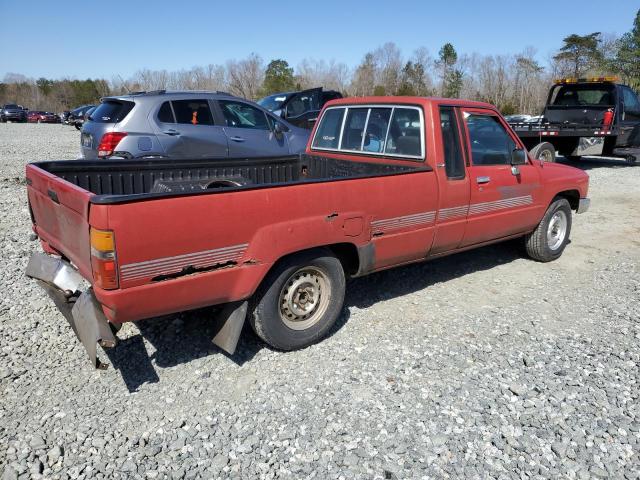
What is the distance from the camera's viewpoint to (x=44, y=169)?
385 cm

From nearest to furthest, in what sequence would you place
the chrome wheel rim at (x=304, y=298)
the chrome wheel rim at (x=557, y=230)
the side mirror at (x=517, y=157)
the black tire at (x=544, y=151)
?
the chrome wheel rim at (x=304, y=298), the side mirror at (x=517, y=157), the chrome wheel rim at (x=557, y=230), the black tire at (x=544, y=151)

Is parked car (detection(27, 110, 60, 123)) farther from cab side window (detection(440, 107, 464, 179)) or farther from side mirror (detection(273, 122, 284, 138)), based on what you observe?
cab side window (detection(440, 107, 464, 179))

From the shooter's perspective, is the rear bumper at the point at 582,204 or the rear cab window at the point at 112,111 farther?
the rear cab window at the point at 112,111

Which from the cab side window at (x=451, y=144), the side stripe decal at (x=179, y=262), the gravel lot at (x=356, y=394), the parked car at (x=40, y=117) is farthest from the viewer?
the parked car at (x=40, y=117)

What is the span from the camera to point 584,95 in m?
Result: 13.5

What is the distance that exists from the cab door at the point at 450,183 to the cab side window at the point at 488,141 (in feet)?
0.70

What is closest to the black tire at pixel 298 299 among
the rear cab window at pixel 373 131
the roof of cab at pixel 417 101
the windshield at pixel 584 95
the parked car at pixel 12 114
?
the rear cab window at pixel 373 131

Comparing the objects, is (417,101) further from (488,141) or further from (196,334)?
(196,334)

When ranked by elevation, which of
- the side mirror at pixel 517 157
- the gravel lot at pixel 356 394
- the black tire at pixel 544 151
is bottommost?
the gravel lot at pixel 356 394

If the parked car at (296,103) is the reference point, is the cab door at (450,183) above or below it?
below

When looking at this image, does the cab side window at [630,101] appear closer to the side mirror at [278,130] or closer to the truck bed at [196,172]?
the side mirror at [278,130]

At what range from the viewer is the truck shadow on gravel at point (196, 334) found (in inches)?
139

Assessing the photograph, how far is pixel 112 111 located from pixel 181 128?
1072 mm

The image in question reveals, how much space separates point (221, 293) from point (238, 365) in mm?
676
